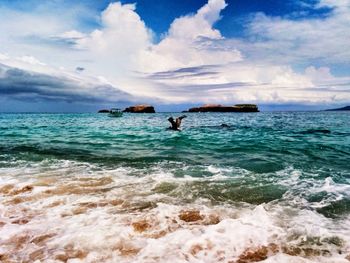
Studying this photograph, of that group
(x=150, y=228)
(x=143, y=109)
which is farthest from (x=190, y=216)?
(x=143, y=109)

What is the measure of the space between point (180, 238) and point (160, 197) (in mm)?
2738

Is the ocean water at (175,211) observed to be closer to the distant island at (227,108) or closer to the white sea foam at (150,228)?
the white sea foam at (150,228)

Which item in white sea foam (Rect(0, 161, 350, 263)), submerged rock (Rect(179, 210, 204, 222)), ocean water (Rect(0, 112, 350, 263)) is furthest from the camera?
submerged rock (Rect(179, 210, 204, 222))

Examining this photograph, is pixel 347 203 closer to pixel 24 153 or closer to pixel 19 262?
pixel 19 262

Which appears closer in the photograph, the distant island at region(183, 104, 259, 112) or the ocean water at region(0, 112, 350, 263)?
the ocean water at region(0, 112, 350, 263)

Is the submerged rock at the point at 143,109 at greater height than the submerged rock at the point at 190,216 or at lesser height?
greater

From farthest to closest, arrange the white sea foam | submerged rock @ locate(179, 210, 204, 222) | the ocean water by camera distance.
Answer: submerged rock @ locate(179, 210, 204, 222) < the ocean water < the white sea foam

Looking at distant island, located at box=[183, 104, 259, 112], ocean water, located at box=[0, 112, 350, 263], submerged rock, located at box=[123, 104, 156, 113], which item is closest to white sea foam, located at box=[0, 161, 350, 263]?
ocean water, located at box=[0, 112, 350, 263]

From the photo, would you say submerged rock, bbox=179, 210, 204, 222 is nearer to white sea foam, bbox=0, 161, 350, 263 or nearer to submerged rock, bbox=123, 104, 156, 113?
white sea foam, bbox=0, 161, 350, 263

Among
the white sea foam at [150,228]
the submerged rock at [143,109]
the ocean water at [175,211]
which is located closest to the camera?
the white sea foam at [150,228]

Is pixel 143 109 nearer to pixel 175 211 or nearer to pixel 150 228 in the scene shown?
pixel 175 211

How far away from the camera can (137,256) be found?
4914mm

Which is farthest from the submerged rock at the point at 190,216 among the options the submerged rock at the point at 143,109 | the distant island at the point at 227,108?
the distant island at the point at 227,108

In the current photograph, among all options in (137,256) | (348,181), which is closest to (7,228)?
(137,256)
